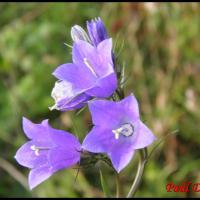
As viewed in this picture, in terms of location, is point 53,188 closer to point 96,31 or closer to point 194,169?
point 194,169

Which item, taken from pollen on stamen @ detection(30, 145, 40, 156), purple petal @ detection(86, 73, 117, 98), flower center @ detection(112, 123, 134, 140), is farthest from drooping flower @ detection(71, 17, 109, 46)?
pollen on stamen @ detection(30, 145, 40, 156)

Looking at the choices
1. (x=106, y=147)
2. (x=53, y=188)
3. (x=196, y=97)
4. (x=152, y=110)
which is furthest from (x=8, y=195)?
(x=106, y=147)

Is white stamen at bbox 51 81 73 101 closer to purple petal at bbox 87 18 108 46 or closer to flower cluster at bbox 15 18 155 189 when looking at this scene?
flower cluster at bbox 15 18 155 189

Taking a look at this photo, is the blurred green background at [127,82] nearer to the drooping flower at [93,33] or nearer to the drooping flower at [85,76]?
the drooping flower at [93,33]

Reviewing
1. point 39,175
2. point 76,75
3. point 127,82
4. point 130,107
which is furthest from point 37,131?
point 127,82

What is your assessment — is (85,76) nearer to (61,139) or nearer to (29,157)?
(61,139)

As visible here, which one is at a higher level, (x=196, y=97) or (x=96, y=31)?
(x=96, y=31)

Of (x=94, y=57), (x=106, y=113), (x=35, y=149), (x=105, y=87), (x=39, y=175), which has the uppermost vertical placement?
(x=94, y=57)
